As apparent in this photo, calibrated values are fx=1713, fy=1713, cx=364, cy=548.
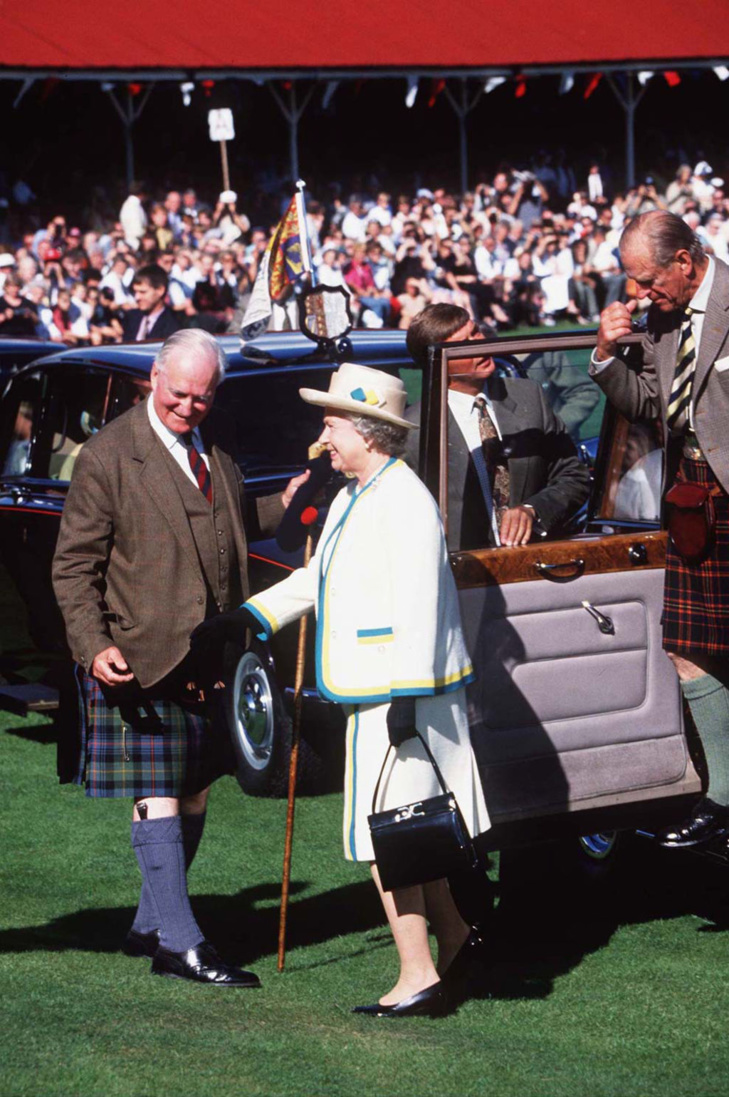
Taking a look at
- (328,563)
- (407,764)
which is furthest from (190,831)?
(328,563)

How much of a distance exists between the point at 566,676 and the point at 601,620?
212mm

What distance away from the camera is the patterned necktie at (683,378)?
17.4 feet

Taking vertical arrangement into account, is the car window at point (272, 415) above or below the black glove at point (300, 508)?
above

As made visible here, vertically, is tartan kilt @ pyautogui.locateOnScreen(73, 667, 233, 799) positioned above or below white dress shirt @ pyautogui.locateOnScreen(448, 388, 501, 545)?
below

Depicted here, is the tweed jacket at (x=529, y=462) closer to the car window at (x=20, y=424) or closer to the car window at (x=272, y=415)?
the car window at (x=272, y=415)

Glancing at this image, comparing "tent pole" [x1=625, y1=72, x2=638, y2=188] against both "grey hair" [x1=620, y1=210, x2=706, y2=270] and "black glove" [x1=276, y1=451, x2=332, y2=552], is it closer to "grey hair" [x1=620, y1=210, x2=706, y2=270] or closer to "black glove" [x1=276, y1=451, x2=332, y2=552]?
"black glove" [x1=276, y1=451, x2=332, y2=552]

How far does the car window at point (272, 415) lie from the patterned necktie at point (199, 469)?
2.43m

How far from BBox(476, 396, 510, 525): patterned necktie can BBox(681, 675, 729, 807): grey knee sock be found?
85cm

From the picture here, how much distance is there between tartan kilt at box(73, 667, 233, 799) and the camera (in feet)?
17.8

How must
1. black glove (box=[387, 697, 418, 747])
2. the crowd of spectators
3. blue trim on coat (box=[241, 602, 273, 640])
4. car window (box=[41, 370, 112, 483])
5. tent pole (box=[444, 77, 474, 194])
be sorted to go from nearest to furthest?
black glove (box=[387, 697, 418, 747])
blue trim on coat (box=[241, 602, 273, 640])
car window (box=[41, 370, 112, 483])
the crowd of spectators
tent pole (box=[444, 77, 474, 194])

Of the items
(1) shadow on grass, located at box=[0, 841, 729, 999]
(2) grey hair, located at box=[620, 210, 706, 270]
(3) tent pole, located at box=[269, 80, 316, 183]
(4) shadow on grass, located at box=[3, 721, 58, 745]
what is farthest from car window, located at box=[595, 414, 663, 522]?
(3) tent pole, located at box=[269, 80, 316, 183]

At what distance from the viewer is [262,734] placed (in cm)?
773

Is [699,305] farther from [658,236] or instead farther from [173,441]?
[173,441]

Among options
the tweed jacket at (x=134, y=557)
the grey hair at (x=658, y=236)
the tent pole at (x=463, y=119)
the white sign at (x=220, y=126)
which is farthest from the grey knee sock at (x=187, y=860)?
the tent pole at (x=463, y=119)
